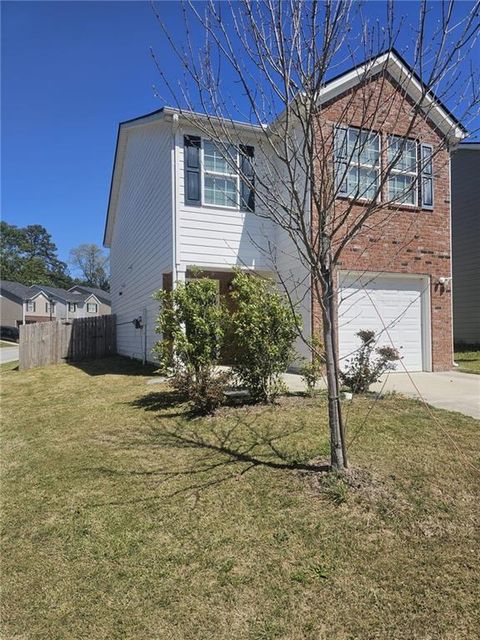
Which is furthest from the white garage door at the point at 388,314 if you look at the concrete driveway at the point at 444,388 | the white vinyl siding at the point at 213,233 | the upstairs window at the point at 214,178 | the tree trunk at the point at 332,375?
the tree trunk at the point at 332,375

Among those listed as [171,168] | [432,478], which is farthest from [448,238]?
[432,478]

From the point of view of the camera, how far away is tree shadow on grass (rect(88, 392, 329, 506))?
13.9 ft

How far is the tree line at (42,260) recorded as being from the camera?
78500 millimetres

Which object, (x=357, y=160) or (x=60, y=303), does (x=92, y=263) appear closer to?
(x=60, y=303)

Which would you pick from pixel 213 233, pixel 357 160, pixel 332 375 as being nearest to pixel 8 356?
pixel 213 233

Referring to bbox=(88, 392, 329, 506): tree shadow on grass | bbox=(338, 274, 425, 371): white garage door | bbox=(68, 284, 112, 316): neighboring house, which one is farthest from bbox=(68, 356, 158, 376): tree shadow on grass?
bbox=(68, 284, 112, 316): neighboring house

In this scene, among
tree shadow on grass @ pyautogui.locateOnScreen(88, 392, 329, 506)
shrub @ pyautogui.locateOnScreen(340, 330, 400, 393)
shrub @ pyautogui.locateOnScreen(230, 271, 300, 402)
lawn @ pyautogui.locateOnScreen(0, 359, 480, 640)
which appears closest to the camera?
lawn @ pyautogui.locateOnScreen(0, 359, 480, 640)

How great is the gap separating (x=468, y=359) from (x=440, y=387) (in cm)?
592

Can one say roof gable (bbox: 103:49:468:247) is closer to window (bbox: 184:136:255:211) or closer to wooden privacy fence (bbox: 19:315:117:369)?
window (bbox: 184:136:255:211)

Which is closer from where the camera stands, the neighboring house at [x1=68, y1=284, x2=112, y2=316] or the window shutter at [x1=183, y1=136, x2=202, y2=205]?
the window shutter at [x1=183, y1=136, x2=202, y2=205]

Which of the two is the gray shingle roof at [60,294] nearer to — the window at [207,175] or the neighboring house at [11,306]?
the neighboring house at [11,306]

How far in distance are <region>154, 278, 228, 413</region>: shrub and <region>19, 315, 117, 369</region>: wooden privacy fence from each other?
33.9ft

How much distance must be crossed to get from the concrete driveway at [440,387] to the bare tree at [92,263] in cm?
8632

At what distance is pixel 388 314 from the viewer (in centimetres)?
1122
